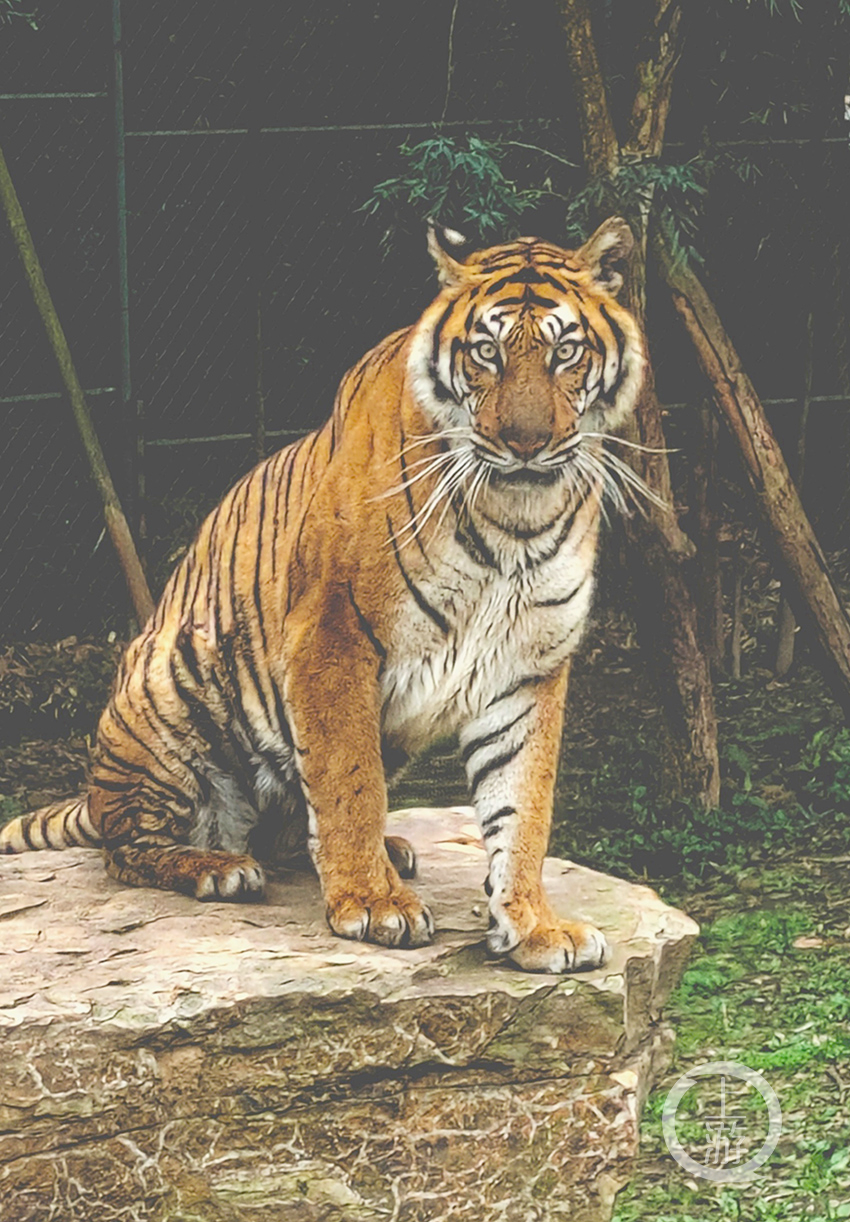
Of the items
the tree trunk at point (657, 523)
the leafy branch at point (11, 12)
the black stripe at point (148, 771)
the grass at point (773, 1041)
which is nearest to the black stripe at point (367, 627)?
the black stripe at point (148, 771)

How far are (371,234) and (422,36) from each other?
30.3 inches

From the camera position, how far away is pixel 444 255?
344 cm

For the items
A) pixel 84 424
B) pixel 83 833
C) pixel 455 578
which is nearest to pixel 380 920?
pixel 455 578

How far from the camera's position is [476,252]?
3473 millimetres

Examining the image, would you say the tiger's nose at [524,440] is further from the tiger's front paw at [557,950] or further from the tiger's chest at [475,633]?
the tiger's front paw at [557,950]

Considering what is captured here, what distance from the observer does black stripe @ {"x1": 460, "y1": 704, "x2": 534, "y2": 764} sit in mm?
3590

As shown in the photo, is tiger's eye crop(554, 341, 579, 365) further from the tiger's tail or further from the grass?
the grass

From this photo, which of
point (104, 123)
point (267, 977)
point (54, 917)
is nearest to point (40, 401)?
point (104, 123)

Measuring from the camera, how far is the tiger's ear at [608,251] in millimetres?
3404

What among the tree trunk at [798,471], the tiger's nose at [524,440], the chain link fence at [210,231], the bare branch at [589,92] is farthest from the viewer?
the tree trunk at [798,471]

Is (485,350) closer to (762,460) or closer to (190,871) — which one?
(190,871)

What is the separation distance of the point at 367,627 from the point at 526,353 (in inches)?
24.4

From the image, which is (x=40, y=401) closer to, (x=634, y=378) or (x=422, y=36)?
(x=422, y=36)

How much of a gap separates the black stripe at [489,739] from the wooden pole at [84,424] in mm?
2381
